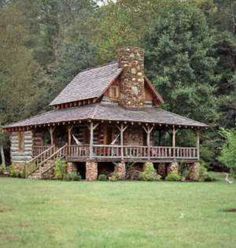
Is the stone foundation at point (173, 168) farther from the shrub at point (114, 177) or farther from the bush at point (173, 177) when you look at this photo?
the shrub at point (114, 177)

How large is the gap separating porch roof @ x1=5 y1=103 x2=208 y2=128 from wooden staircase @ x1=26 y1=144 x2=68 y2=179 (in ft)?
6.60

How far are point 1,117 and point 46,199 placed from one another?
32120 mm

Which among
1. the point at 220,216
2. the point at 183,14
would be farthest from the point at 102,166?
the point at 220,216

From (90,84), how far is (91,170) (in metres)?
9.66

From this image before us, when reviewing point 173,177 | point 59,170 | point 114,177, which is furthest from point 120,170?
point 59,170

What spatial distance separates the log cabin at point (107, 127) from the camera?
37000 millimetres

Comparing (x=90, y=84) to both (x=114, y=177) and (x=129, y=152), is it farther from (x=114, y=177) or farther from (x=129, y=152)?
(x=114, y=177)

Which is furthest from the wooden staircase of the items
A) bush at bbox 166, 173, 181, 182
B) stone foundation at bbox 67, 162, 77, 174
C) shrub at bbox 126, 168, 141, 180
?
bush at bbox 166, 173, 181, 182

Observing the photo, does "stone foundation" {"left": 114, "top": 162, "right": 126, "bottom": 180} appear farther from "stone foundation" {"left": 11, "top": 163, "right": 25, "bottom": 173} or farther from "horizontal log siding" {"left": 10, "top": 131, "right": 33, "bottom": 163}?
"horizontal log siding" {"left": 10, "top": 131, "right": 33, "bottom": 163}

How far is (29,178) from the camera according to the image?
36.3 m

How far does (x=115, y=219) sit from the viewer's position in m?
16.4

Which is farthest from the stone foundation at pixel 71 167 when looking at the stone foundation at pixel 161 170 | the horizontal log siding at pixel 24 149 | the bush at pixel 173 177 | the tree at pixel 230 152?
the tree at pixel 230 152

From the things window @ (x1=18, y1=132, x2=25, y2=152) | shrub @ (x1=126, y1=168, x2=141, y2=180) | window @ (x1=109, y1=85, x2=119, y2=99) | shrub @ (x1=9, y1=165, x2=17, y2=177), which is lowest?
shrub @ (x1=9, y1=165, x2=17, y2=177)

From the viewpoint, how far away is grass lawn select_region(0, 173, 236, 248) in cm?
1305
